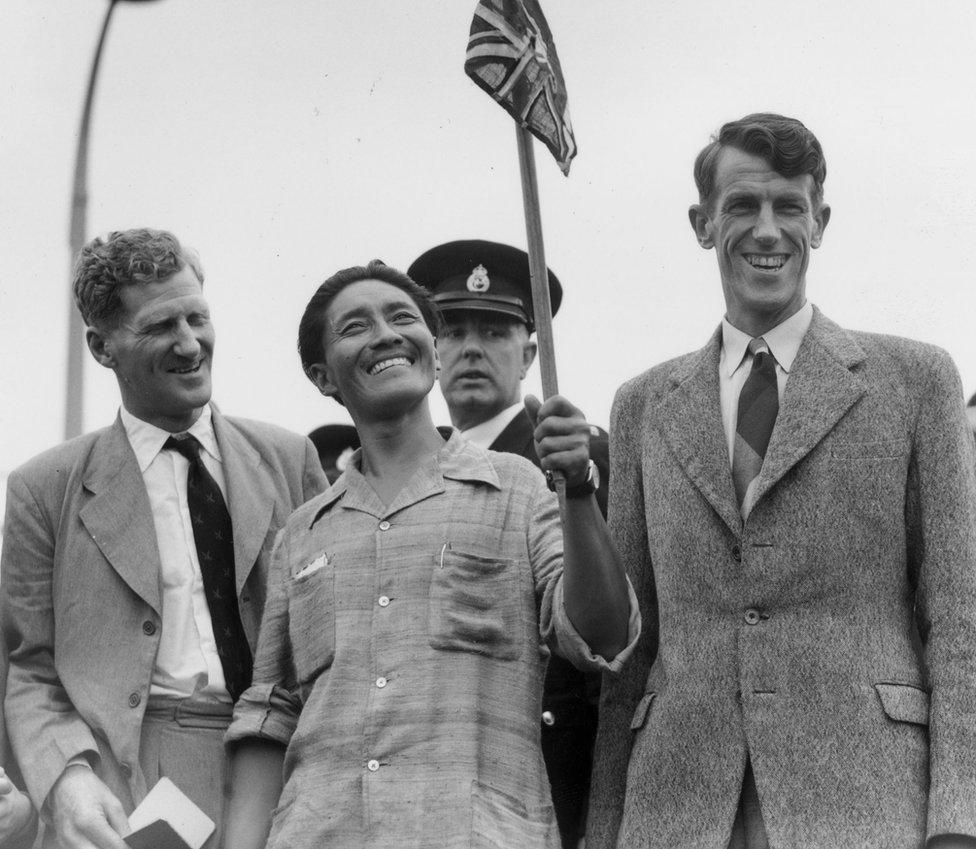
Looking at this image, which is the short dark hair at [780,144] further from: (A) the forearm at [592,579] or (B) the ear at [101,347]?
(B) the ear at [101,347]

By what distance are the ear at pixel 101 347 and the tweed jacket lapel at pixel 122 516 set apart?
22 cm

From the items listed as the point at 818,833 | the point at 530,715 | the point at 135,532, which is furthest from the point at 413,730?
the point at 135,532

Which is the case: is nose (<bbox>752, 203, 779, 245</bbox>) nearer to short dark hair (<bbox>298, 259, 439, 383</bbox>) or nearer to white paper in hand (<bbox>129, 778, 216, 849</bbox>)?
short dark hair (<bbox>298, 259, 439, 383</bbox>)

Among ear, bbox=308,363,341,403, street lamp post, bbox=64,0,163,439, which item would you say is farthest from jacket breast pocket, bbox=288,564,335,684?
street lamp post, bbox=64,0,163,439

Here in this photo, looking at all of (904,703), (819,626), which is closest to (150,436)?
(819,626)

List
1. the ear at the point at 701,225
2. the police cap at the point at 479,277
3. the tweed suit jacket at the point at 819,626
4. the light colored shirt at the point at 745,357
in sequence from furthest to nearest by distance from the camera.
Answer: the police cap at the point at 479,277, the ear at the point at 701,225, the light colored shirt at the point at 745,357, the tweed suit jacket at the point at 819,626

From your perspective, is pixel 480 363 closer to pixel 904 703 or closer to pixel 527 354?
pixel 527 354

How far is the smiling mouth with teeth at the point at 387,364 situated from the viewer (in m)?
4.23

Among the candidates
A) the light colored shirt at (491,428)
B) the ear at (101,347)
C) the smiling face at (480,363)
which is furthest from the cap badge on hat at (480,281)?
the ear at (101,347)

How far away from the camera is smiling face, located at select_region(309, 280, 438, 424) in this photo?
165 inches

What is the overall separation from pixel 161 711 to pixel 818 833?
72.0 inches

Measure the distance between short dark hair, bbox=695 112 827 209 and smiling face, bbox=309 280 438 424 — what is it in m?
0.88

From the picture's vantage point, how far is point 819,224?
4055 millimetres

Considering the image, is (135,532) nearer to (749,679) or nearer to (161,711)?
(161,711)
